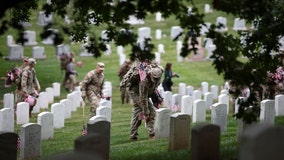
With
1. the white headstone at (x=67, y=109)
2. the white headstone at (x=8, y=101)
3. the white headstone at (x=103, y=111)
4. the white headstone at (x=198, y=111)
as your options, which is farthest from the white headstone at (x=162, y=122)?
the white headstone at (x=8, y=101)

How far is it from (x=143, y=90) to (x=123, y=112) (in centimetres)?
843

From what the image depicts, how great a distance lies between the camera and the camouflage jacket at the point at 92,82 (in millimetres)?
23359

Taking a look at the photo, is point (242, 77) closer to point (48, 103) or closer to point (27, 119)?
point (27, 119)

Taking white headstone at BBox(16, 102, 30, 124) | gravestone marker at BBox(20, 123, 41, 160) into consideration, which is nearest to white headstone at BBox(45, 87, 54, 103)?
white headstone at BBox(16, 102, 30, 124)

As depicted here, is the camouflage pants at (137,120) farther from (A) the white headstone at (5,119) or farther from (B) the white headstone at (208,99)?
(B) the white headstone at (208,99)

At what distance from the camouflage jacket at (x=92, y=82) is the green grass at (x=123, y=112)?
96 centimetres

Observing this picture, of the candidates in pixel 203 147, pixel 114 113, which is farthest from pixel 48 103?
pixel 203 147

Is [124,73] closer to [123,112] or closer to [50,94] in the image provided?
[123,112]

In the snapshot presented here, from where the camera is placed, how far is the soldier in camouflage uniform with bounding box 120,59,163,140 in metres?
19.8

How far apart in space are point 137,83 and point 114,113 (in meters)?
7.60

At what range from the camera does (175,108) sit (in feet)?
90.2

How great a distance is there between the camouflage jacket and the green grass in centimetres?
96

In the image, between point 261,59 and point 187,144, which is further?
point 187,144

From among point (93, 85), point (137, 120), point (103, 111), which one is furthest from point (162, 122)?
point (93, 85)
